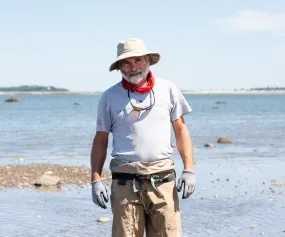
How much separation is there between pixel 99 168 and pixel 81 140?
27176mm

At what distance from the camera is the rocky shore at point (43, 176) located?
1527 centimetres

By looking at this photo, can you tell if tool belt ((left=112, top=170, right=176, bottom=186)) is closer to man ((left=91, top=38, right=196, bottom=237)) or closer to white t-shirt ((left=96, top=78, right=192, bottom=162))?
man ((left=91, top=38, right=196, bottom=237))

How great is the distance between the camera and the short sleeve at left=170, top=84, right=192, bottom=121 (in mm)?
5898

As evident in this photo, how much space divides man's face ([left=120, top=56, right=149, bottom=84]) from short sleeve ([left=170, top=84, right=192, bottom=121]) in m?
0.29

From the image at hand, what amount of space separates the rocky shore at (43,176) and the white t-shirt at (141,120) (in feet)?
31.1

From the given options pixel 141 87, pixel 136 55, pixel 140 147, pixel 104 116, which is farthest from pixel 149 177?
pixel 136 55

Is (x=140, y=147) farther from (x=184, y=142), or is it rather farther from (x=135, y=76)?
(x=135, y=76)

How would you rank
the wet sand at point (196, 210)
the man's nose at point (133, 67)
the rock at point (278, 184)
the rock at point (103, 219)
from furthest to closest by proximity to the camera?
the rock at point (278, 184), the rock at point (103, 219), the wet sand at point (196, 210), the man's nose at point (133, 67)

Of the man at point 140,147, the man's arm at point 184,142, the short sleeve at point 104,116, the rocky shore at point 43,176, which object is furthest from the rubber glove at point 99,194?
the rocky shore at point 43,176

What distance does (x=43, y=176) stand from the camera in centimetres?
1547

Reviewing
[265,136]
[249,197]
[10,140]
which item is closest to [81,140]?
[10,140]

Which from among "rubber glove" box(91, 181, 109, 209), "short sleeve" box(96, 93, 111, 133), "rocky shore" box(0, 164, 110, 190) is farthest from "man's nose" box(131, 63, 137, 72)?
"rocky shore" box(0, 164, 110, 190)

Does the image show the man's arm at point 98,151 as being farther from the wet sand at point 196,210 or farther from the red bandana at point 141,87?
the wet sand at point 196,210

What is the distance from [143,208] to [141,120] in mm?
789
